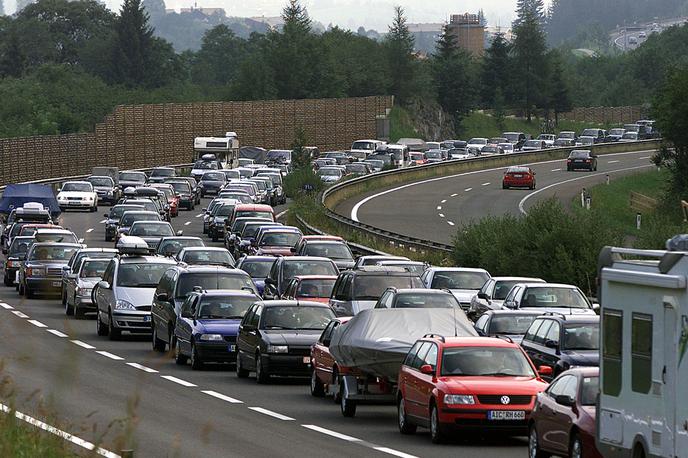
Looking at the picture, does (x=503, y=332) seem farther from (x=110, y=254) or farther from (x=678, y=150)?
(x=678, y=150)

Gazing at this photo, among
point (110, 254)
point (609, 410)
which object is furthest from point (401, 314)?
point (110, 254)

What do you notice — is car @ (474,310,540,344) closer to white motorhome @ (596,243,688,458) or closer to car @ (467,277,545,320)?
car @ (467,277,545,320)

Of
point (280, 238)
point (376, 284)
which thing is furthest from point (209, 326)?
point (280, 238)

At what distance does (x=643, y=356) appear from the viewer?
48.0ft

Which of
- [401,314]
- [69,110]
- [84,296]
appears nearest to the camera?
[401,314]

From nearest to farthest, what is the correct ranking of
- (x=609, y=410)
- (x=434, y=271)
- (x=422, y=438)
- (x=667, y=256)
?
1. (x=667, y=256)
2. (x=609, y=410)
3. (x=422, y=438)
4. (x=434, y=271)

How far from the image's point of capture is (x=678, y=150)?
87062 millimetres

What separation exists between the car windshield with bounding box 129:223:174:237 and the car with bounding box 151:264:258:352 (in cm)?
2069

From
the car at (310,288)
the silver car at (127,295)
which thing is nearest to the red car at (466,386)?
the car at (310,288)

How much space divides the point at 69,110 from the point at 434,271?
103 meters

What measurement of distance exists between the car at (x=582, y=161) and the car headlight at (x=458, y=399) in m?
90.6

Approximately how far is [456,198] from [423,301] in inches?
2258

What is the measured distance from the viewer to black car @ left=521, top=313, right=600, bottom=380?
2353 cm

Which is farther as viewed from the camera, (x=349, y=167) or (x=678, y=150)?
(x=349, y=167)
